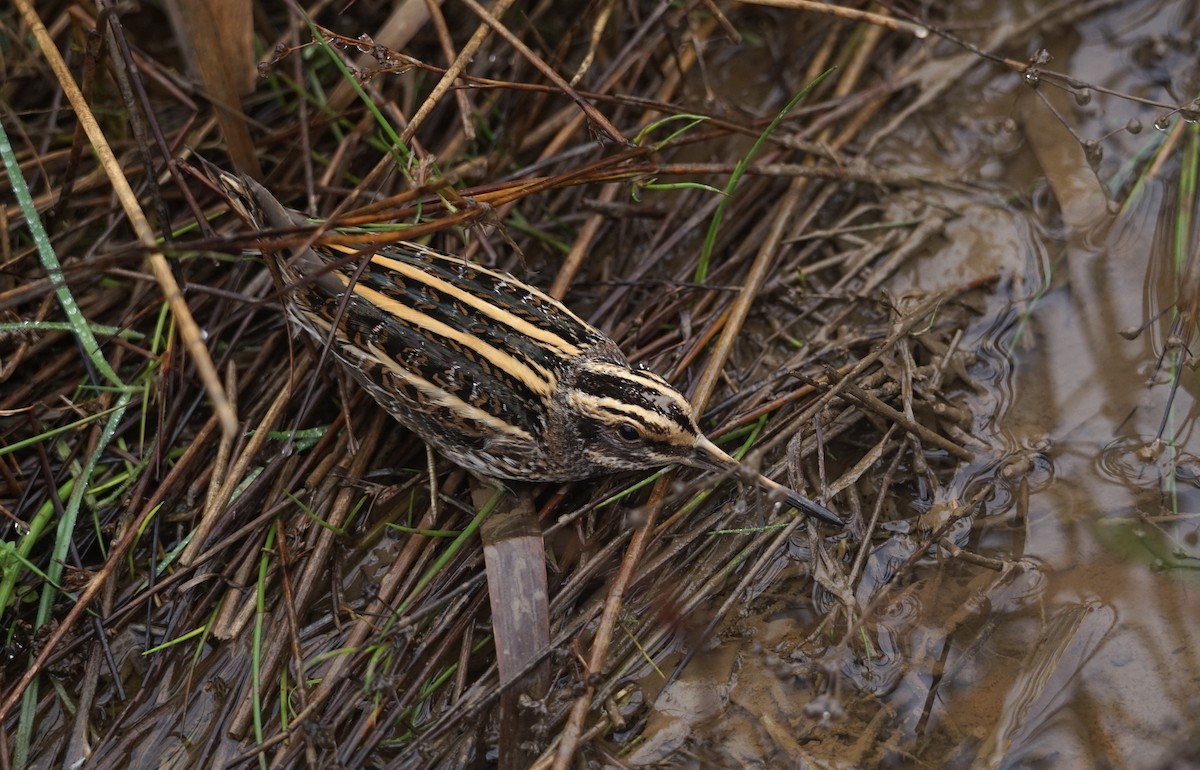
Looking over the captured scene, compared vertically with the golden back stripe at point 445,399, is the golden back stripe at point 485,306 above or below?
above

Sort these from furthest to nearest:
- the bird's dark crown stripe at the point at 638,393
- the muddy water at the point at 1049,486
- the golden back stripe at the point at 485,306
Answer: the golden back stripe at the point at 485,306
the bird's dark crown stripe at the point at 638,393
the muddy water at the point at 1049,486

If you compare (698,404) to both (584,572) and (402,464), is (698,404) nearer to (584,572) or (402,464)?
(584,572)

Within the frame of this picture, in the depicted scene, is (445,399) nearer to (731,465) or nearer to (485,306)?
(485,306)

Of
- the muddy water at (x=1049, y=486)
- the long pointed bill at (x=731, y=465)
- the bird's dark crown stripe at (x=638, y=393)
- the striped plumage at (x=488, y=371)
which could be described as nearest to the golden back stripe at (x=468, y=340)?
the striped plumage at (x=488, y=371)

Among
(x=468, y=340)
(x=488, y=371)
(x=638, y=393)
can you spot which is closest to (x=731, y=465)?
(x=638, y=393)

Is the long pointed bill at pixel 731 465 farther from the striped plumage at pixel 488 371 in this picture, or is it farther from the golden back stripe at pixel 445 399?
the golden back stripe at pixel 445 399

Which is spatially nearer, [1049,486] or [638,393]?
[638,393]

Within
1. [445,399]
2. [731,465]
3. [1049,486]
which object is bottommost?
[445,399]

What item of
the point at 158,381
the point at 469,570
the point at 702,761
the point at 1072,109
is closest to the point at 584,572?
the point at 469,570
